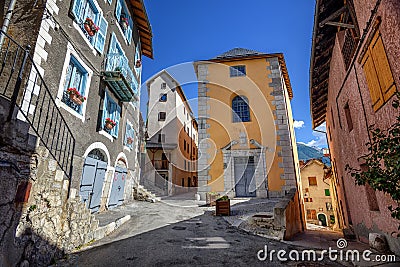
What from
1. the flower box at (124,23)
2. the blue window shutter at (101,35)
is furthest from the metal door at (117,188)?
the flower box at (124,23)

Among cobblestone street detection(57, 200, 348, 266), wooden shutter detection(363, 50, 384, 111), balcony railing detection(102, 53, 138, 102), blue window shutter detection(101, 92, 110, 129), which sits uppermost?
balcony railing detection(102, 53, 138, 102)

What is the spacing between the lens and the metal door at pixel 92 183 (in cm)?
686

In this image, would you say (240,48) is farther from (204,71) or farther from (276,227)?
(276,227)

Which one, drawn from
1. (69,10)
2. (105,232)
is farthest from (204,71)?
(105,232)

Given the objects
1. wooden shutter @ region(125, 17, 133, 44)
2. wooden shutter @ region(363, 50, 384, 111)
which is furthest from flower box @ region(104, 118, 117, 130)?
wooden shutter @ region(363, 50, 384, 111)

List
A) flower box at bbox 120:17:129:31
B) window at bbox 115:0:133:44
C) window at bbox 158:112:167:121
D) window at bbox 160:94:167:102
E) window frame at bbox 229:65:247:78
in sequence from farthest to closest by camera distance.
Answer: window at bbox 160:94:167:102 < window at bbox 158:112:167:121 < window frame at bbox 229:65:247:78 < flower box at bbox 120:17:129:31 < window at bbox 115:0:133:44

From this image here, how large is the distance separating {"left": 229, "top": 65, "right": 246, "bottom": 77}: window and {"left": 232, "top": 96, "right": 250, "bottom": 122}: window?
167 cm

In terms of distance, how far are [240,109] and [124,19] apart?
8.51m

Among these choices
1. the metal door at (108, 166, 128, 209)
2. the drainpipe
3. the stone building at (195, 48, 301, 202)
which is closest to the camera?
the drainpipe

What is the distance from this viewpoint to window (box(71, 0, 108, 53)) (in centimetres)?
680

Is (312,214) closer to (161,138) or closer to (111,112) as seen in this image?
(161,138)

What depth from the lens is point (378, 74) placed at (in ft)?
14.3

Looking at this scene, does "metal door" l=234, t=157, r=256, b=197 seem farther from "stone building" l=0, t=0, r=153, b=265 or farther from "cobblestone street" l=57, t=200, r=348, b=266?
"stone building" l=0, t=0, r=153, b=265

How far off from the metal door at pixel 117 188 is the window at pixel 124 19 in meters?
6.78
